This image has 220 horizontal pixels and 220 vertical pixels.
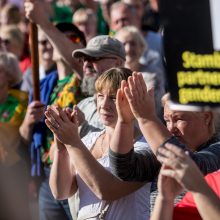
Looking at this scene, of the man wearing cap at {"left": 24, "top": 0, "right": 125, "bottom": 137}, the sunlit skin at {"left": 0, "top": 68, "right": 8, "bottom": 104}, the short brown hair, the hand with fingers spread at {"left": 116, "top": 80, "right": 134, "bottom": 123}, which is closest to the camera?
the hand with fingers spread at {"left": 116, "top": 80, "right": 134, "bottom": 123}

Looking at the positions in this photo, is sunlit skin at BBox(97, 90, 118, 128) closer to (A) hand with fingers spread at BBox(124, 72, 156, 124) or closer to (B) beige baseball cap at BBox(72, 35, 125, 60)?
(A) hand with fingers spread at BBox(124, 72, 156, 124)

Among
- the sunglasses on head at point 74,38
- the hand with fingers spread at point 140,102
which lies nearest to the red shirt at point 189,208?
the hand with fingers spread at point 140,102

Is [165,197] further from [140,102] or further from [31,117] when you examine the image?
[31,117]

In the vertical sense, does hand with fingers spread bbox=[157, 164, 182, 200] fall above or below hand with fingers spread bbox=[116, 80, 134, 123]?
below

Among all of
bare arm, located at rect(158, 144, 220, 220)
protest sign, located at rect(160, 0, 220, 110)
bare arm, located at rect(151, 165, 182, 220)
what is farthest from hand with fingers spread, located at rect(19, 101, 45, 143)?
bare arm, located at rect(158, 144, 220, 220)

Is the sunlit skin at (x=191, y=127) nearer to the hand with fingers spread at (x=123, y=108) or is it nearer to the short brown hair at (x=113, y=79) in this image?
the hand with fingers spread at (x=123, y=108)

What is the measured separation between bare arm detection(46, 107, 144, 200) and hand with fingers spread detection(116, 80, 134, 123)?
42 cm

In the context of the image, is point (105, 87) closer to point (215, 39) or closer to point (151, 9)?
point (215, 39)

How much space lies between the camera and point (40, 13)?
7336 mm

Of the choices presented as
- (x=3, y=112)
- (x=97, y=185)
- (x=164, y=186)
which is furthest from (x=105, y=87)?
(x=3, y=112)

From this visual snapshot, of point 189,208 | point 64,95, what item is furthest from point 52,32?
point 189,208

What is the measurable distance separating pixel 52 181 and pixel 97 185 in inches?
18.9

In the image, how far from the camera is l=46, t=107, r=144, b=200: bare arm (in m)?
5.14

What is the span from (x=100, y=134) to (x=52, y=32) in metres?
1.88
